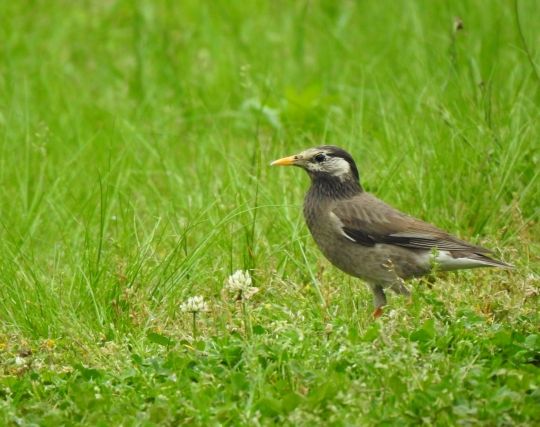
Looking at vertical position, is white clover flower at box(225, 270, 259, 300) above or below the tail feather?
above

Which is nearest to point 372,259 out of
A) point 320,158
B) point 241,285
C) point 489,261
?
point 489,261

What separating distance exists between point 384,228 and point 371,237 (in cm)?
10

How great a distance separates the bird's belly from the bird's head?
49 centimetres

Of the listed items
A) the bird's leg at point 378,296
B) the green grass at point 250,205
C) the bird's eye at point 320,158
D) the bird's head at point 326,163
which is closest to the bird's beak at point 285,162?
the bird's head at point 326,163

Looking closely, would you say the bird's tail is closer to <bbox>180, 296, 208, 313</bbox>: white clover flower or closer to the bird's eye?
the bird's eye

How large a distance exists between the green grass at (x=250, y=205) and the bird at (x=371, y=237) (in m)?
0.16

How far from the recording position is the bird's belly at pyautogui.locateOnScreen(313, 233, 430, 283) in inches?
290

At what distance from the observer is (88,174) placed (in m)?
9.30

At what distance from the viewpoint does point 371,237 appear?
7.49 m

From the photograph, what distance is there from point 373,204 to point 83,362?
224cm

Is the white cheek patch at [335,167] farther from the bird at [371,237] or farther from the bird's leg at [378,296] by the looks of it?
the bird's leg at [378,296]

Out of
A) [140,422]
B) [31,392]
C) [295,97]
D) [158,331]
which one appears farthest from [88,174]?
[140,422]

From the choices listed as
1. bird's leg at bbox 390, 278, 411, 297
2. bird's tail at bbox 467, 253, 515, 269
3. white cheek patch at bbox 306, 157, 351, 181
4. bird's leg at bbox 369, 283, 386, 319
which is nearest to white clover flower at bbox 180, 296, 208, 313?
bird's leg at bbox 369, 283, 386, 319

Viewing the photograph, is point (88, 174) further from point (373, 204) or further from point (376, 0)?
point (376, 0)
